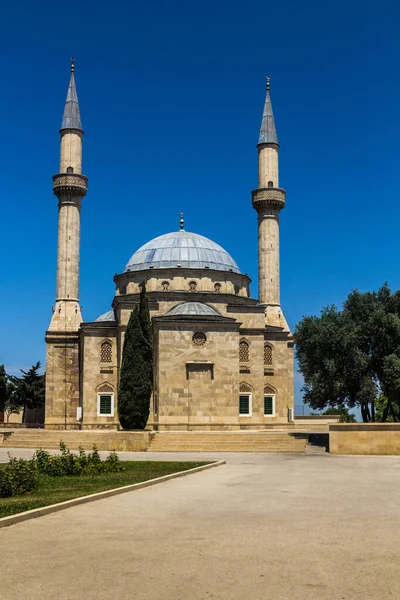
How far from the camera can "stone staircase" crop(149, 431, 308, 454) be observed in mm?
26766

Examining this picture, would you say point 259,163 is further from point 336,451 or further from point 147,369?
point 336,451

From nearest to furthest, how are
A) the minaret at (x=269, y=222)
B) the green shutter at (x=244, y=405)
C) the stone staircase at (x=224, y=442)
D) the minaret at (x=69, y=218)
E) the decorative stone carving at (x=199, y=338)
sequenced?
the stone staircase at (x=224, y=442) < the decorative stone carving at (x=199, y=338) < the green shutter at (x=244, y=405) < the minaret at (x=69, y=218) < the minaret at (x=269, y=222)

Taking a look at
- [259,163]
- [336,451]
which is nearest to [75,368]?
[259,163]

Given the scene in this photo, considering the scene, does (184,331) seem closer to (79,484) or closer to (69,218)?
(69,218)

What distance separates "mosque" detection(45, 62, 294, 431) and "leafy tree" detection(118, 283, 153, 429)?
2.12 metres

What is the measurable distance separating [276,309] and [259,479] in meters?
27.5

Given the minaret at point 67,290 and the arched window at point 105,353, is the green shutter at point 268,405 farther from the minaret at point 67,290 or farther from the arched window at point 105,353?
the minaret at point 67,290

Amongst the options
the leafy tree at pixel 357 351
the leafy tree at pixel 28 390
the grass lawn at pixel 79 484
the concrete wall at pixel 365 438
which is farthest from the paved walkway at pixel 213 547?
the leafy tree at pixel 28 390

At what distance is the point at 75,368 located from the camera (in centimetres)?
4047

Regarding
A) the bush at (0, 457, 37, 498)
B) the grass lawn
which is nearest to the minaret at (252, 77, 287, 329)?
the grass lawn

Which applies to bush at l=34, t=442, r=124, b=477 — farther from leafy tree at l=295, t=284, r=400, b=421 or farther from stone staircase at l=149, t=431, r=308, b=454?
leafy tree at l=295, t=284, r=400, b=421

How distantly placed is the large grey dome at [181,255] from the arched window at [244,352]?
21.9ft

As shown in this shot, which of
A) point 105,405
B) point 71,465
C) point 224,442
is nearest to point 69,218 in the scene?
point 105,405

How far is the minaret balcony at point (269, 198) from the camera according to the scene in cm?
4259
